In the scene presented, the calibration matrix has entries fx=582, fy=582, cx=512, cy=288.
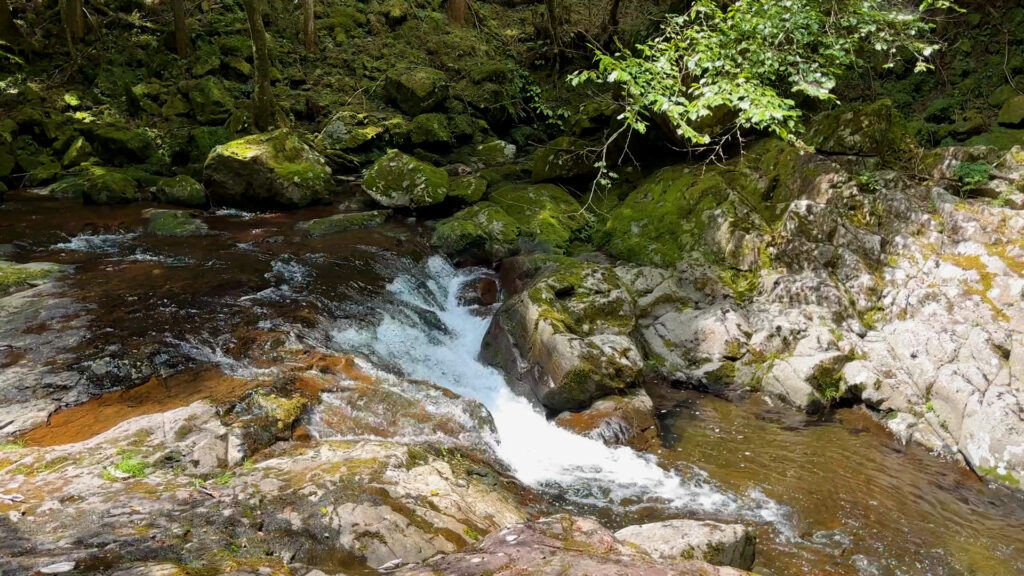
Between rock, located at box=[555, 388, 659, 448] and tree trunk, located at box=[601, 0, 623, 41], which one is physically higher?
tree trunk, located at box=[601, 0, 623, 41]

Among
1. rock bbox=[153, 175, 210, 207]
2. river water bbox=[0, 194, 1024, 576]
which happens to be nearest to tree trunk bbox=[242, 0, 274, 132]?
rock bbox=[153, 175, 210, 207]

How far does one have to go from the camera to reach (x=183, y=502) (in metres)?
4.09

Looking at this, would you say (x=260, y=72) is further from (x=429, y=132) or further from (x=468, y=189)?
(x=468, y=189)

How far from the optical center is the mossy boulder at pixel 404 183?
40.2 ft

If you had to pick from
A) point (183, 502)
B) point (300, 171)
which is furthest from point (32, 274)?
point (183, 502)

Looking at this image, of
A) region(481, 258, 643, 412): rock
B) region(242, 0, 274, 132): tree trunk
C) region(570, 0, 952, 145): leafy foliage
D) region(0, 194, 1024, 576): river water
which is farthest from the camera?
region(242, 0, 274, 132): tree trunk

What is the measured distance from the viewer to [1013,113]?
11078 mm

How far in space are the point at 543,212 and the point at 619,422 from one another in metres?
5.52

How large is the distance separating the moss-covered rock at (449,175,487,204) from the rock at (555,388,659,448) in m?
6.38

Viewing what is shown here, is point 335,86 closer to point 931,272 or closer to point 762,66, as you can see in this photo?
point 762,66

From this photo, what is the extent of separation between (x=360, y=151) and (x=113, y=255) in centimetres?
730

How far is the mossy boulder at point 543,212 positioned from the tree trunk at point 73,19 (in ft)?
48.3

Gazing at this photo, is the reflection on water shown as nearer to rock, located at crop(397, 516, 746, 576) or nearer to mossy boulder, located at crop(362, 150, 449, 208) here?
rock, located at crop(397, 516, 746, 576)

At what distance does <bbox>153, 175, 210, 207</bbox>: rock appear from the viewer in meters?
12.7
